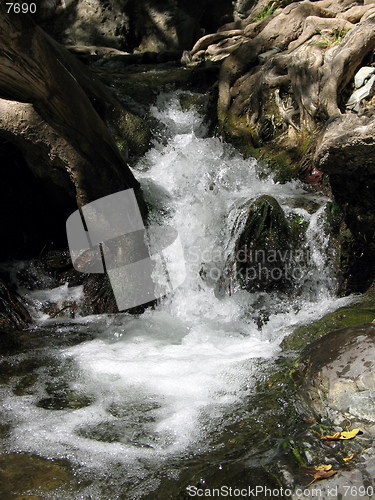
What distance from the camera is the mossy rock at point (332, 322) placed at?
362 centimetres

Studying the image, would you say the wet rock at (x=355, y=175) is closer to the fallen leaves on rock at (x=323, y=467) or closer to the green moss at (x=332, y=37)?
the fallen leaves on rock at (x=323, y=467)

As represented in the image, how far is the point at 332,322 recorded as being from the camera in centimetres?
379

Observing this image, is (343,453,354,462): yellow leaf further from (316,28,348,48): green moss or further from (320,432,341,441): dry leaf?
(316,28,348,48): green moss

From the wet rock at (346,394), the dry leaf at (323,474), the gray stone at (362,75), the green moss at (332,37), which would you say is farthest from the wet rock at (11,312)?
the green moss at (332,37)

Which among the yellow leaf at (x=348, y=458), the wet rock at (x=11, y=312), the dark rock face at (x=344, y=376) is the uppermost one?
the wet rock at (x=11, y=312)

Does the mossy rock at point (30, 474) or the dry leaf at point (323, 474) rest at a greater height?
the mossy rock at point (30, 474)

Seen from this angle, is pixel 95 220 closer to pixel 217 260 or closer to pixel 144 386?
pixel 217 260

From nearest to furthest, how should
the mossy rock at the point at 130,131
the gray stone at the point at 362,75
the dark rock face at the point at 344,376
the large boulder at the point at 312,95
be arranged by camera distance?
the dark rock face at the point at 344,376, the large boulder at the point at 312,95, the gray stone at the point at 362,75, the mossy rock at the point at 130,131

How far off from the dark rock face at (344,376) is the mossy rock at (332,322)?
0.65 m

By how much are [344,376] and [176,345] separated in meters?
1.81

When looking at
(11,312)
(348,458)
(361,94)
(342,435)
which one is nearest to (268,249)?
(361,94)

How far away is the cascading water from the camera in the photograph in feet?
8.74

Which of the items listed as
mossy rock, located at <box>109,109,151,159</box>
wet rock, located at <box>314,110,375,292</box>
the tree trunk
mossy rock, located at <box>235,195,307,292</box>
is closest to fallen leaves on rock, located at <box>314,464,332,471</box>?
wet rock, located at <box>314,110,375,292</box>

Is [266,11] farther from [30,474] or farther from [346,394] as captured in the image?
[30,474]
